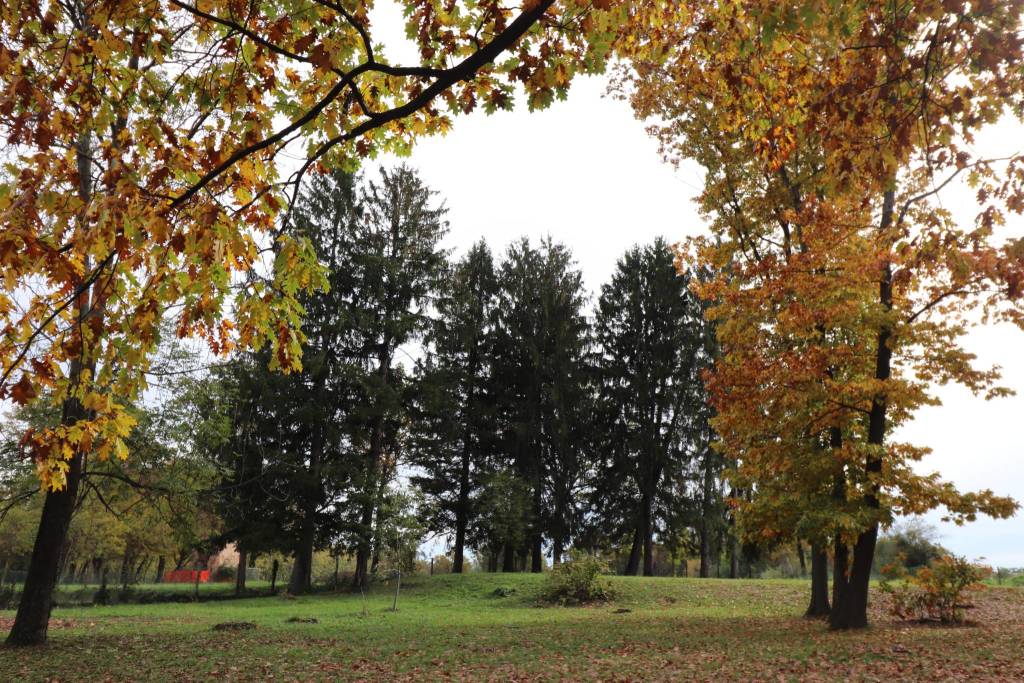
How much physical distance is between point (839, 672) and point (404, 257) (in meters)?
24.3

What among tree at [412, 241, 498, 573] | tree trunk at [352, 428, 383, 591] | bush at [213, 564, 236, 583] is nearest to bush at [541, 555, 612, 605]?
tree trunk at [352, 428, 383, 591]

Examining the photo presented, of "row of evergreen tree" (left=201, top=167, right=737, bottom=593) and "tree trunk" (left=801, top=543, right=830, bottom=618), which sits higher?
"row of evergreen tree" (left=201, top=167, right=737, bottom=593)

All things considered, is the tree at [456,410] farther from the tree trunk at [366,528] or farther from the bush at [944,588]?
the bush at [944,588]

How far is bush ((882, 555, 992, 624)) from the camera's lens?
13.9 metres

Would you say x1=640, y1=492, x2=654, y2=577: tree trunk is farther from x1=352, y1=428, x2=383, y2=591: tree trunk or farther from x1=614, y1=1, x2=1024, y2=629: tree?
x1=614, y1=1, x2=1024, y2=629: tree

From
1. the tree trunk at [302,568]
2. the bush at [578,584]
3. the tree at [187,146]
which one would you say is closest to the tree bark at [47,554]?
the tree at [187,146]

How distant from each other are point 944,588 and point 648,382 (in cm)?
1930

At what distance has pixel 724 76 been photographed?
5.55 meters

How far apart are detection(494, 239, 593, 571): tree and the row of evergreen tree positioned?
0.08m

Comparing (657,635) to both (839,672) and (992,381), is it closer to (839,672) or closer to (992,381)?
(839,672)

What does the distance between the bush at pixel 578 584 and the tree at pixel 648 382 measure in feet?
32.9

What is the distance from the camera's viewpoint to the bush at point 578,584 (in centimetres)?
2048

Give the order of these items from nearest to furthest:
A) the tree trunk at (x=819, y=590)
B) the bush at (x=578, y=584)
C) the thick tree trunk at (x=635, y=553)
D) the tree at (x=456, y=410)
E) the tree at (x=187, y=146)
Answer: the tree at (x=187, y=146)
the tree trunk at (x=819, y=590)
the bush at (x=578, y=584)
the tree at (x=456, y=410)
the thick tree trunk at (x=635, y=553)

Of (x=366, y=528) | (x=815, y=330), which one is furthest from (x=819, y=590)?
(x=366, y=528)
